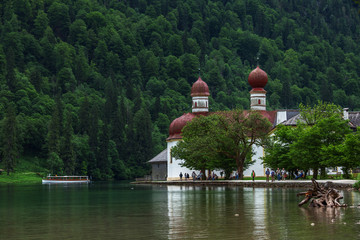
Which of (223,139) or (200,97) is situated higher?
(200,97)

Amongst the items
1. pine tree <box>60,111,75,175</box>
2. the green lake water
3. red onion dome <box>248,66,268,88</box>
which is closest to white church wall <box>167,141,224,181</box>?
red onion dome <box>248,66,268,88</box>

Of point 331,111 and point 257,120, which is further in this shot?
point 257,120

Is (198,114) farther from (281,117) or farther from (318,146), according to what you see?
(318,146)

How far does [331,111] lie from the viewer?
7800 cm

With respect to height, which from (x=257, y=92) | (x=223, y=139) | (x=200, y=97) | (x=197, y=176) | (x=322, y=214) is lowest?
(x=322, y=214)

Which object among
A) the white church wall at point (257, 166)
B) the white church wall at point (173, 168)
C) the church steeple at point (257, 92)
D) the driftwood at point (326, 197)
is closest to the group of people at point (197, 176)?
the white church wall at point (173, 168)

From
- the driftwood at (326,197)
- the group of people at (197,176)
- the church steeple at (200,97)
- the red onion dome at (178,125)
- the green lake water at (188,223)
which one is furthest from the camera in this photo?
the church steeple at (200,97)

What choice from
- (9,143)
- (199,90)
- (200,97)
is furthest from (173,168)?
(9,143)

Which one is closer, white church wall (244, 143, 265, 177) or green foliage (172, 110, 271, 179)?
green foliage (172, 110, 271, 179)

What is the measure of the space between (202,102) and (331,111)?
123 ft

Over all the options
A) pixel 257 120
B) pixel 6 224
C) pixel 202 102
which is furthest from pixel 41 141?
pixel 6 224

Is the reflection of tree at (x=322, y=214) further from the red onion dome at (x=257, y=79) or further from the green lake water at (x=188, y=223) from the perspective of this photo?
the red onion dome at (x=257, y=79)

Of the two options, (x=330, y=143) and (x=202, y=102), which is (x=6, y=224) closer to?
(x=330, y=143)

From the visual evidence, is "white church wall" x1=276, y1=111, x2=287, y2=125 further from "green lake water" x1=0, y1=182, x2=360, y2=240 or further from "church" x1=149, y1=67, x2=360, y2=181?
"green lake water" x1=0, y1=182, x2=360, y2=240
